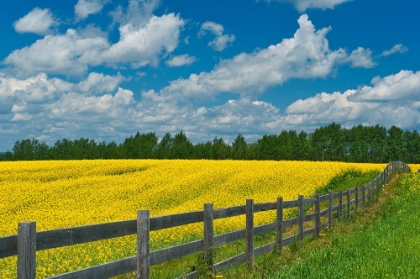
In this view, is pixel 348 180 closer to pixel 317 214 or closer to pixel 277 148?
pixel 317 214

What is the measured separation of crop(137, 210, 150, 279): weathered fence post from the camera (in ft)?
24.0

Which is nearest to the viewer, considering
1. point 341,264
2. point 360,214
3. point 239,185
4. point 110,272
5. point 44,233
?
point 44,233

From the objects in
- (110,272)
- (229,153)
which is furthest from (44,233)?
(229,153)

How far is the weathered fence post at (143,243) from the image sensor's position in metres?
7.30

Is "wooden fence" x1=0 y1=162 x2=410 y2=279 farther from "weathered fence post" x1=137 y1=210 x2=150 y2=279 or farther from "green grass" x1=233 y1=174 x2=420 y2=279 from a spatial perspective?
"green grass" x1=233 y1=174 x2=420 y2=279

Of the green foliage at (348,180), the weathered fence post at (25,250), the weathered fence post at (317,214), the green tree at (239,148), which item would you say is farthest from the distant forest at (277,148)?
the weathered fence post at (25,250)

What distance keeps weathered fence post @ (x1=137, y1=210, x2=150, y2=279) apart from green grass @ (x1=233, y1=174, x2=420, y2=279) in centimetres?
258

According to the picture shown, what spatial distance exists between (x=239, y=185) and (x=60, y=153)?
9102cm

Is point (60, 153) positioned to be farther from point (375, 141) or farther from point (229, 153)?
point (375, 141)

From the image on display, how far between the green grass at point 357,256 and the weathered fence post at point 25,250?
187 inches

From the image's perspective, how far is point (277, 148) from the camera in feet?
375

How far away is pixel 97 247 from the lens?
14.9 m

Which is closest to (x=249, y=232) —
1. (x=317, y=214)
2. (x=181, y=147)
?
(x=317, y=214)

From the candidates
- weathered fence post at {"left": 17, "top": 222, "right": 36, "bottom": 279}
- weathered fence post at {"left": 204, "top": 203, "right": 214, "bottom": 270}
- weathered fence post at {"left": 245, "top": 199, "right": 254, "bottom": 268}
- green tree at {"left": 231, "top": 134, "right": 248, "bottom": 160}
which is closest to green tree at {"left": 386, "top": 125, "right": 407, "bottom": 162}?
green tree at {"left": 231, "top": 134, "right": 248, "bottom": 160}
